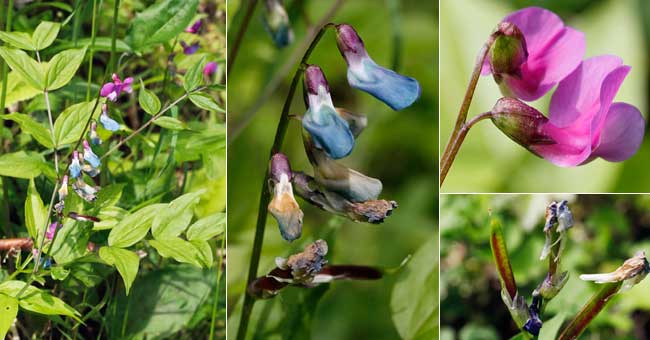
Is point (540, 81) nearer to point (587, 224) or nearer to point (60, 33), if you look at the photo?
point (587, 224)

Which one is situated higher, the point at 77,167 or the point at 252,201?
the point at 77,167

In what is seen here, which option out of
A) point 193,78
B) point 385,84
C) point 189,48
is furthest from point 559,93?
point 189,48

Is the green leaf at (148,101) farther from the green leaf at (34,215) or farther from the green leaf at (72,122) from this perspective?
the green leaf at (34,215)

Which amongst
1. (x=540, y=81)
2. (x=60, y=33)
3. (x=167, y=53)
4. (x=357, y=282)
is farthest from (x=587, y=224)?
(x=60, y=33)

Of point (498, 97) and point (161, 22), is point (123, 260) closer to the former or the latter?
point (161, 22)

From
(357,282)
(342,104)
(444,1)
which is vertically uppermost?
(444,1)
